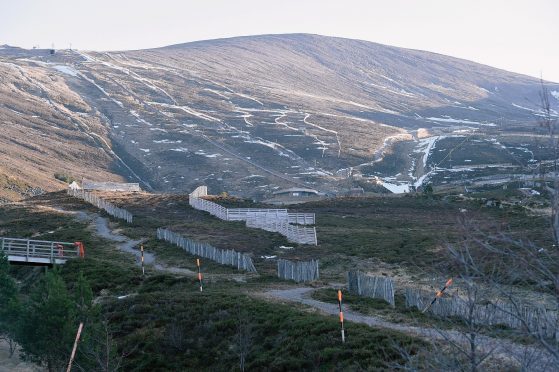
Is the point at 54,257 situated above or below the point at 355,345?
below

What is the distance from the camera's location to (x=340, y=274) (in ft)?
123

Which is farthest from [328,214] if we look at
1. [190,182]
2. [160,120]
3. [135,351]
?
[160,120]

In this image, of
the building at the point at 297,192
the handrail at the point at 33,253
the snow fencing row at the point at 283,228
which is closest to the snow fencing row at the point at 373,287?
the handrail at the point at 33,253

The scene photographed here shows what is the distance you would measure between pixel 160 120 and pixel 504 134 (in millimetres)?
86618

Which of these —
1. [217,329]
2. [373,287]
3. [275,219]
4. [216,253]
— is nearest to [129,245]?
[216,253]

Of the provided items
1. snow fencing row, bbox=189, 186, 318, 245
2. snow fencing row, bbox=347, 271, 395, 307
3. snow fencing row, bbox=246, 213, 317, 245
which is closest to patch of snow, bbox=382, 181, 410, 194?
snow fencing row, bbox=189, 186, 318, 245

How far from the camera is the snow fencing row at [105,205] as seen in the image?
63013mm

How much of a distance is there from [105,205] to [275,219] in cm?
1815

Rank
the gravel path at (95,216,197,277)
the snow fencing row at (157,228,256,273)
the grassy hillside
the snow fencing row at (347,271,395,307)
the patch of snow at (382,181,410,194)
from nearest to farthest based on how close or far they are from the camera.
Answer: the grassy hillside, the snow fencing row at (347,271,395,307), the snow fencing row at (157,228,256,273), the gravel path at (95,216,197,277), the patch of snow at (382,181,410,194)

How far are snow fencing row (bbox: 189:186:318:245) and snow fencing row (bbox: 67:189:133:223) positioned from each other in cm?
819

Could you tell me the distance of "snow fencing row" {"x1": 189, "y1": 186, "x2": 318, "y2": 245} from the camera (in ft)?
169

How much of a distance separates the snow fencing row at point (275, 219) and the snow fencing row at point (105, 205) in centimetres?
819

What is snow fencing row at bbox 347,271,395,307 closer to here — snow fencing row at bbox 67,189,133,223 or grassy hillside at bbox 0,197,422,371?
grassy hillside at bbox 0,197,422,371

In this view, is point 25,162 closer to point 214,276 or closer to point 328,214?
point 328,214
